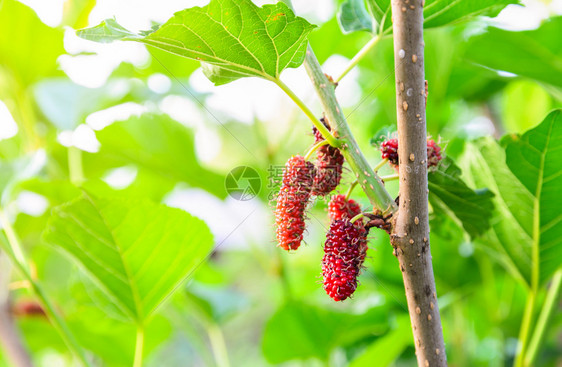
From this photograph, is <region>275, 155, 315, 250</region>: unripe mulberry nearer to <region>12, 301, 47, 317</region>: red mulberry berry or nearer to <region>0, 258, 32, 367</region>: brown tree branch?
<region>0, 258, 32, 367</region>: brown tree branch

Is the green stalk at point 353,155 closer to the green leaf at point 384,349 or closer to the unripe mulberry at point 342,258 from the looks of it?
the unripe mulberry at point 342,258

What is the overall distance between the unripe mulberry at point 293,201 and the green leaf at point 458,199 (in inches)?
4.4

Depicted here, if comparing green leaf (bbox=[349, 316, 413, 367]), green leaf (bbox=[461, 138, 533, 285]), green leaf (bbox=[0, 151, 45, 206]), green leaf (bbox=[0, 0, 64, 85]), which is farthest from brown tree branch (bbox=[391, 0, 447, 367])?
green leaf (bbox=[0, 0, 64, 85])


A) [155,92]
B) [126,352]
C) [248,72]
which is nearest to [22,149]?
[155,92]

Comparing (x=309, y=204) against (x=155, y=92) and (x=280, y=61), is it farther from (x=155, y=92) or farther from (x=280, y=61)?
(x=155, y=92)

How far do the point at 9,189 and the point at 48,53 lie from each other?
42 centimetres

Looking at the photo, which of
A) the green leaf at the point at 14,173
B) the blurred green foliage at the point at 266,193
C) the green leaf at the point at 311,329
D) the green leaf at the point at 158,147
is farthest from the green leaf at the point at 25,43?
the green leaf at the point at 311,329

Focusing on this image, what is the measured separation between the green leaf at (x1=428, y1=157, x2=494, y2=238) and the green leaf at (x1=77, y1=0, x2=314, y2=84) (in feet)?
0.51

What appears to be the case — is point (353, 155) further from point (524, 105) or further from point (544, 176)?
point (524, 105)

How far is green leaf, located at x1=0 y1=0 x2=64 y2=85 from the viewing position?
87 centimetres

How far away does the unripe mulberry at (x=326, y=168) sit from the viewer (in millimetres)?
349

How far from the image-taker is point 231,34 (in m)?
0.33

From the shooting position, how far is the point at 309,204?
358mm

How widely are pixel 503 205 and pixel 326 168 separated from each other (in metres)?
0.27
